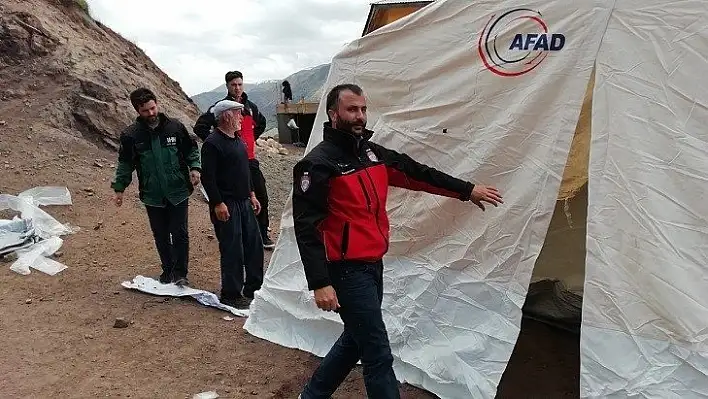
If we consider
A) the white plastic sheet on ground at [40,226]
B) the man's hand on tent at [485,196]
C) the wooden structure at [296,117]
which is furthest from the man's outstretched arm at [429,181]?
the wooden structure at [296,117]

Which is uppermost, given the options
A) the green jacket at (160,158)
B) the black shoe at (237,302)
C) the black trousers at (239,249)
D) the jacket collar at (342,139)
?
the jacket collar at (342,139)

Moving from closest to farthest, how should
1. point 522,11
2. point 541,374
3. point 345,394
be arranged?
1. point 522,11
2. point 345,394
3. point 541,374

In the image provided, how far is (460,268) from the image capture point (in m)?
3.33

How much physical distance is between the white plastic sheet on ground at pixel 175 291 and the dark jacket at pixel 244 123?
1.31m

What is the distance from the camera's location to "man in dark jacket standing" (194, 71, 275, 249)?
210 inches

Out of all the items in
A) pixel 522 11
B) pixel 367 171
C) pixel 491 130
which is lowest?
pixel 367 171

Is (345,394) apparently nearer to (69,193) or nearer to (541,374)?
(541,374)

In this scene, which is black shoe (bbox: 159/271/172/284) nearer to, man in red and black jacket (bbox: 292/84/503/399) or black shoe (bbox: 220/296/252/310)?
black shoe (bbox: 220/296/252/310)

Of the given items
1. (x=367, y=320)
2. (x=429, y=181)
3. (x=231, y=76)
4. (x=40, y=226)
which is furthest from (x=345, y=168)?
(x=40, y=226)

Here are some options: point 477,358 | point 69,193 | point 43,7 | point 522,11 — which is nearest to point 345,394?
point 477,358

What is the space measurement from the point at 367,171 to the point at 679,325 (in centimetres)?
149

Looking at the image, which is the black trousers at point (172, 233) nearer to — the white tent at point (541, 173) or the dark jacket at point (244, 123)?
the dark jacket at point (244, 123)

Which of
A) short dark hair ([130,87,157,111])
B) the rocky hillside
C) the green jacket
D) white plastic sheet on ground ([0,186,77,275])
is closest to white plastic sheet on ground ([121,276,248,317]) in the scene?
the green jacket

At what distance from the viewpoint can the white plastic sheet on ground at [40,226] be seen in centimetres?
575
